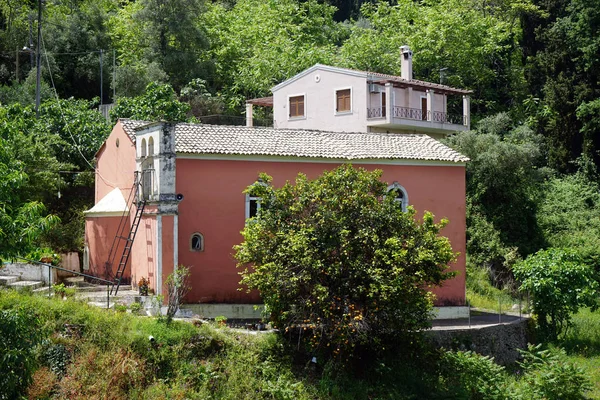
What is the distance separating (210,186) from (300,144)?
3.80 m

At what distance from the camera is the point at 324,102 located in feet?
140

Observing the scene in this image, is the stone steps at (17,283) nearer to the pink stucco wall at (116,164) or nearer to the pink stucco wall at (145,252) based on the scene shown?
the pink stucco wall at (145,252)

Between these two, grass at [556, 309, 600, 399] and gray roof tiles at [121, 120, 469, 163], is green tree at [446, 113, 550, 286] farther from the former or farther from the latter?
gray roof tiles at [121, 120, 469, 163]

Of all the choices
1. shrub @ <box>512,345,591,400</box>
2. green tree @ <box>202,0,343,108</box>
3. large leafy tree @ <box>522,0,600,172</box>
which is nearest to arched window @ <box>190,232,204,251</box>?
shrub @ <box>512,345,591,400</box>

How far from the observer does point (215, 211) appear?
25.2 m

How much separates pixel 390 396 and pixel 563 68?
27319 mm

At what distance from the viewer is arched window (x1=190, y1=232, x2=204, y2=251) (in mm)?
24984

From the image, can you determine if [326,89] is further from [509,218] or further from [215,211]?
[215,211]

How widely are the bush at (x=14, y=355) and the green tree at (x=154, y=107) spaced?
19675 millimetres

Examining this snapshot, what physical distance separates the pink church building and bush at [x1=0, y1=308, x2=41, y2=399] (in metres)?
7.37

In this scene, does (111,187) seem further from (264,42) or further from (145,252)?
(264,42)

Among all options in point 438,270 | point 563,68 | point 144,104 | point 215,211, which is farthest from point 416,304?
point 563,68

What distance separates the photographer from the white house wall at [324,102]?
41.8m

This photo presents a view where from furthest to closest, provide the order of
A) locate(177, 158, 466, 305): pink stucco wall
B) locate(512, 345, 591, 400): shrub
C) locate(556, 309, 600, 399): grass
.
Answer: locate(556, 309, 600, 399): grass → locate(177, 158, 466, 305): pink stucco wall → locate(512, 345, 591, 400): shrub
